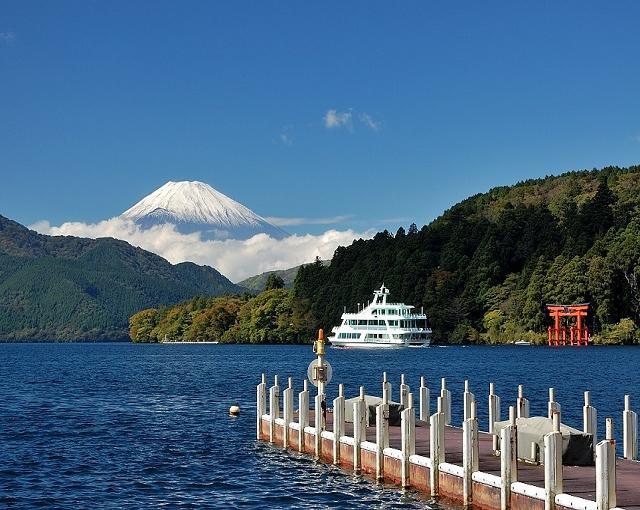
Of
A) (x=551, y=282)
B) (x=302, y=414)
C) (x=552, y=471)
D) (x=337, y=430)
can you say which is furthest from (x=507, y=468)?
(x=551, y=282)

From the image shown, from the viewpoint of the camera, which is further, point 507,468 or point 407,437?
point 407,437

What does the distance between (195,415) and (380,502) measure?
29674 millimetres

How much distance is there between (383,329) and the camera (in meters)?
184

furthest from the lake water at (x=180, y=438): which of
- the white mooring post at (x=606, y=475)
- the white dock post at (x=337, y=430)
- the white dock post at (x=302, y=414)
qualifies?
the white mooring post at (x=606, y=475)

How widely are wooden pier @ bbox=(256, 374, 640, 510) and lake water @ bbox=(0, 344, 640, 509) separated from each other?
0.81 meters

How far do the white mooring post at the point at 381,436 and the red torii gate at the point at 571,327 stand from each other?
135 metres

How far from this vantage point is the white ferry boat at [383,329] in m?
182

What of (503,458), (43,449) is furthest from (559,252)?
(503,458)

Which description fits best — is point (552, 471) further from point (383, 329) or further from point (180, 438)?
point (383, 329)

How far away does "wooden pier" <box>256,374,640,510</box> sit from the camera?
23406mm

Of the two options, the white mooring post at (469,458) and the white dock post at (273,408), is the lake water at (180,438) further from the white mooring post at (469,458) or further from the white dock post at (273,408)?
the white mooring post at (469,458)

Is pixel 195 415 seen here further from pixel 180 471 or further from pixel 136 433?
pixel 180 471

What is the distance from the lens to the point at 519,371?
9944 centimetres

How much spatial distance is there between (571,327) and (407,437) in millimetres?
141024
